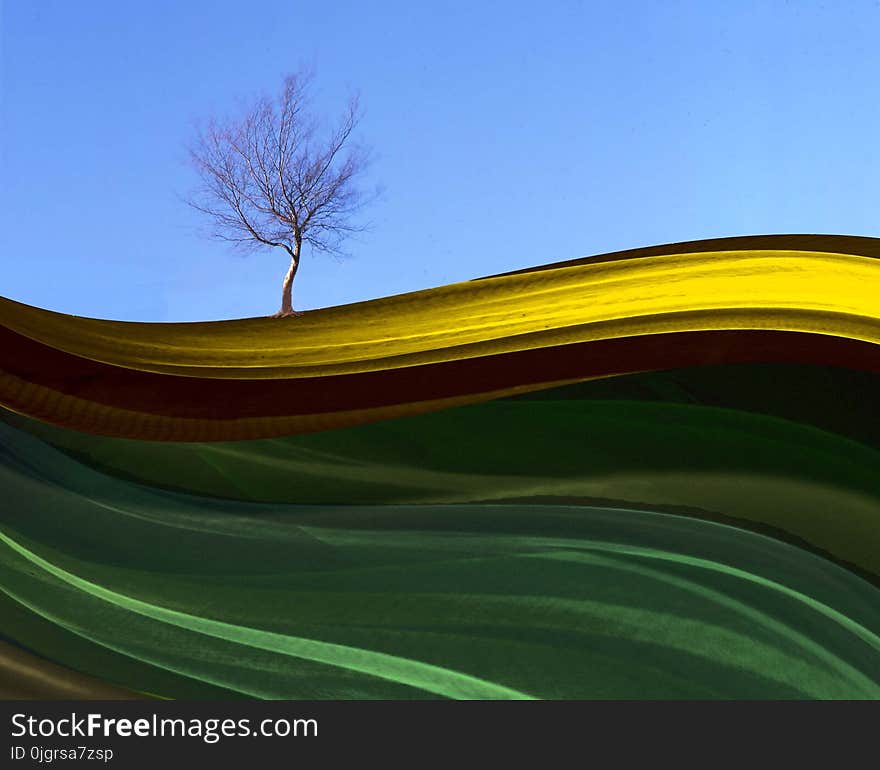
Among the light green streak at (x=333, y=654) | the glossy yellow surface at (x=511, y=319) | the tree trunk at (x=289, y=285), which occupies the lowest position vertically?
the light green streak at (x=333, y=654)

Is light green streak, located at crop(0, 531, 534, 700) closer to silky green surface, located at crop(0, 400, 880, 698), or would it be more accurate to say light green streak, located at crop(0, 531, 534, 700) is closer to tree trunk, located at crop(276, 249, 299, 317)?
silky green surface, located at crop(0, 400, 880, 698)

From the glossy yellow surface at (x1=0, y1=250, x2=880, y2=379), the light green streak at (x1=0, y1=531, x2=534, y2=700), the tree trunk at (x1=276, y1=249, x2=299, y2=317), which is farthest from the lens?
the tree trunk at (x1=276, y1=249, x2=299, y2=317)

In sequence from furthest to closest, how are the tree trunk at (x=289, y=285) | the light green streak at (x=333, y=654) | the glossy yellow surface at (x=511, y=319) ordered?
the tree trunk at (x=289, y=285)
the glossy yellow surface at (x=511, y=319)
the light green streak at (x=333, y=654)

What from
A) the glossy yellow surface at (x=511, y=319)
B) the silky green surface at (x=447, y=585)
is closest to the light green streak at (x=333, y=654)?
the silky green surface at (x=447, y=585)

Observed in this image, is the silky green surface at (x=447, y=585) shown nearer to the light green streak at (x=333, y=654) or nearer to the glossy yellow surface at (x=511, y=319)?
the light green streak at (x=333, y=654)

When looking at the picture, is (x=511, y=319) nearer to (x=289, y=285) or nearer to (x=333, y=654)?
(x=333, y=654)

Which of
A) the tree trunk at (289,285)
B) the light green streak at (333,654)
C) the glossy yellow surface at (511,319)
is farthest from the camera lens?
the tree trunk at (289,285)

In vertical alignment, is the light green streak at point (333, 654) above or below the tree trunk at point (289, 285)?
below

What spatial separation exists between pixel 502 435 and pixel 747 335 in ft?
2.71

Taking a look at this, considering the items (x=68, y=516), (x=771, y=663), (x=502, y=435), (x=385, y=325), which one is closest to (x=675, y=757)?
(x=771, y=663)

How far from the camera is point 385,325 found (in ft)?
9.37

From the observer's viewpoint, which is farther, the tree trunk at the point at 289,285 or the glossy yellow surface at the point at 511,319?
the tree trunk at the point at 289,285

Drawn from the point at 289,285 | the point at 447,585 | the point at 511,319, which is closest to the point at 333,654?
the point at 447,585

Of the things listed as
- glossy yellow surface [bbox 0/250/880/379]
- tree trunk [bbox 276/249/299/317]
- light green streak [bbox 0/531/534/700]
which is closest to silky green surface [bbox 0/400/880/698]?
light green streak [bbox 0/531/534/700]
